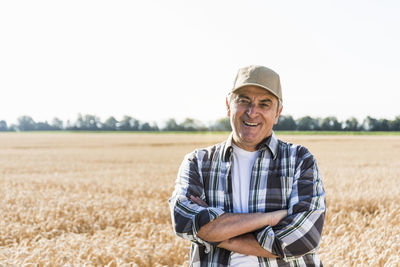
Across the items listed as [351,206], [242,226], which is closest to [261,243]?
[242,226]

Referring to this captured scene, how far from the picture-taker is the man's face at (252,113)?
272 cm

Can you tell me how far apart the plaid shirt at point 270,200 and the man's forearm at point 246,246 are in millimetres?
44

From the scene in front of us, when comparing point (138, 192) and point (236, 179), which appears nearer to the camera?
point (236, 179)

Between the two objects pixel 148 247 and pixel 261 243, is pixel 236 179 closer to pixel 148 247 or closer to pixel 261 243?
pixel 261 243

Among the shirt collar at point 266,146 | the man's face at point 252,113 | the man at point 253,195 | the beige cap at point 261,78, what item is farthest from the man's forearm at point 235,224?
the beige cap at point 261,78

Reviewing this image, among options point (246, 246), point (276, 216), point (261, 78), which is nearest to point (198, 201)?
point (246, 246)

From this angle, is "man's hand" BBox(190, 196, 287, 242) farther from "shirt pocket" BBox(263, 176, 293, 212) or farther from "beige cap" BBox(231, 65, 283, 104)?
"beige cap" BBox(231, 65, 283, 104)

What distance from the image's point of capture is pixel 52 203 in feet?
31.5

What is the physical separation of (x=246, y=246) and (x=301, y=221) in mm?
436

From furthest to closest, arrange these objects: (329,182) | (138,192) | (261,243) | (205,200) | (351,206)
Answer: (329,182) → (138,192) → (351,206) → (205,200) → (261,243)

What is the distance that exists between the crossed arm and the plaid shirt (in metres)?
0.04

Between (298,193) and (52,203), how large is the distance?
831cm

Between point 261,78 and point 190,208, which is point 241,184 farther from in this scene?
point 261,78

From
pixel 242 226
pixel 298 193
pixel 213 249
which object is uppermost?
pixel 298 193
